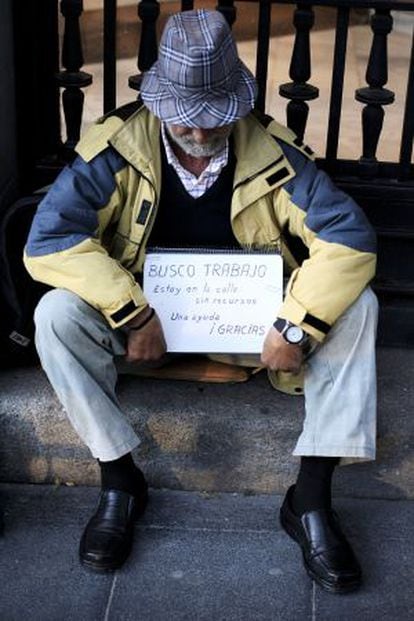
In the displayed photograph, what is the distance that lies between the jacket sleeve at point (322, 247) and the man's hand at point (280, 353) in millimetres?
59

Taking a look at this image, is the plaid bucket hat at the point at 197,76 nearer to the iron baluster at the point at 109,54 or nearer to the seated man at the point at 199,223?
the seated man at the point at 199,223

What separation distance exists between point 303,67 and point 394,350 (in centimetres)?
90

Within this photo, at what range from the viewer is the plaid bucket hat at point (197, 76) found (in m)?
3.32

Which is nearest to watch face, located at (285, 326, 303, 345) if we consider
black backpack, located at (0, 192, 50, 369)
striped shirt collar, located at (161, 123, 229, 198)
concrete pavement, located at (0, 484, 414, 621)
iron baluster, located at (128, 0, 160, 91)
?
striped shirt collar, located at (161, 123, 229, 198)

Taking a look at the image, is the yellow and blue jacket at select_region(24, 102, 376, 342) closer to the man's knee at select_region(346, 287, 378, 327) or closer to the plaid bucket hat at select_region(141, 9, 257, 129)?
the man's knee at select_region(346, 287, 378, 327)

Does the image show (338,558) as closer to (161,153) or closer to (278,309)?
(278,309)

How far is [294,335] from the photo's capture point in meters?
3.40

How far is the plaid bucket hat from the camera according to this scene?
332 centimetres

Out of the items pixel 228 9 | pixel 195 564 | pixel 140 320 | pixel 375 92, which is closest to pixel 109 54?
pixel 228 9

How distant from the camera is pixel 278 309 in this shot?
11.6ft

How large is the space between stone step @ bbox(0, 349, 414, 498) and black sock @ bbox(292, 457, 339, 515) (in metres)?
0.23

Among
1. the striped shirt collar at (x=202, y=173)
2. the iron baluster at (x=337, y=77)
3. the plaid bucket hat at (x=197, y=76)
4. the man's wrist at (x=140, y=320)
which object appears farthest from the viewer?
the iron baluster at (x=337, y=77)

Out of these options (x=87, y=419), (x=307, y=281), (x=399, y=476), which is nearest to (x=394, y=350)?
(x=399, y=476)

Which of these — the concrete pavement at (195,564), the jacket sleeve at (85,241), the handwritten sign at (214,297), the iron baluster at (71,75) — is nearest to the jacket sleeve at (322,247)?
the handwritten sign at (214,297)
